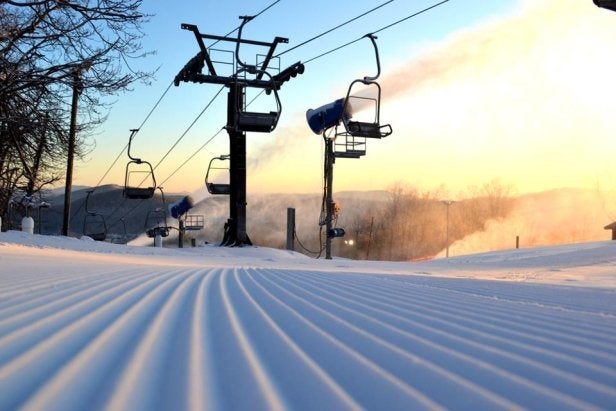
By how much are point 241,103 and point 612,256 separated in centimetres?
1203

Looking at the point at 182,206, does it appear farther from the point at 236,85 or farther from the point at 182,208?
the point at 236,85

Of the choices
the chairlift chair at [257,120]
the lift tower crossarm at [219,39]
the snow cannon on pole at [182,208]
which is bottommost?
the snow cannon on pole at [182,208]

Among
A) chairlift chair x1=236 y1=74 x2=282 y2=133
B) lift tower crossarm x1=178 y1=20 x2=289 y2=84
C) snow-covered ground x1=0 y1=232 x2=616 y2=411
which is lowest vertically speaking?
snow-covered ground x1=0 y1=232 x2=616 y2=411

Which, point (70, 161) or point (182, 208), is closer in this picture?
point (70, 161)

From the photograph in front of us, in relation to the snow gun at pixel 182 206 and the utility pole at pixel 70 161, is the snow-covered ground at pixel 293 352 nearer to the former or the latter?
the utility pole at pixel 70 161

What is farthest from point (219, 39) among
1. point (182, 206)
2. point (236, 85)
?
point (182, 206)

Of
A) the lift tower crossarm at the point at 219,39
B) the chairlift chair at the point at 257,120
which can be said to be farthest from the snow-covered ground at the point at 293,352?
the lift tower crossarm at the point at 219,39

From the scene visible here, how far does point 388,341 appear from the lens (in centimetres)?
295

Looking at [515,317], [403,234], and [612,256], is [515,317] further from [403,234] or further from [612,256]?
[403,234]

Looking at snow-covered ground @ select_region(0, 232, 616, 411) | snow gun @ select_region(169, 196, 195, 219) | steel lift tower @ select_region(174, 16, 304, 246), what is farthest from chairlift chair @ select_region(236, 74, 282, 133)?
snow gun @ select_region(169, 196, 195, 219)

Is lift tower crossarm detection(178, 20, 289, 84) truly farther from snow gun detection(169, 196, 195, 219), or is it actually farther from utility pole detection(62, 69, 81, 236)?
snow gun detection(169, 196, 195, 219)

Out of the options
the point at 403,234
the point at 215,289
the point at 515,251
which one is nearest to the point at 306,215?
the point at 403,234

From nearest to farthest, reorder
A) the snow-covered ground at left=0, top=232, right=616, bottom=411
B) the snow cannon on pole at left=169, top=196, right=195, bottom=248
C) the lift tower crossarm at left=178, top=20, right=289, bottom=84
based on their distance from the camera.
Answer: the snow-covered ground at left=0, top=232, right=616, bottom=411 → the lift tower crossarm at left=178, top=20, right=289, bottom=84 → the snow cannon on pole at left=169, top=196, right=195, bottom=248

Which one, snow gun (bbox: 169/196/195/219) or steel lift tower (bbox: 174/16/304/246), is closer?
steel lift tower (bbox: 174/16/304/246)
